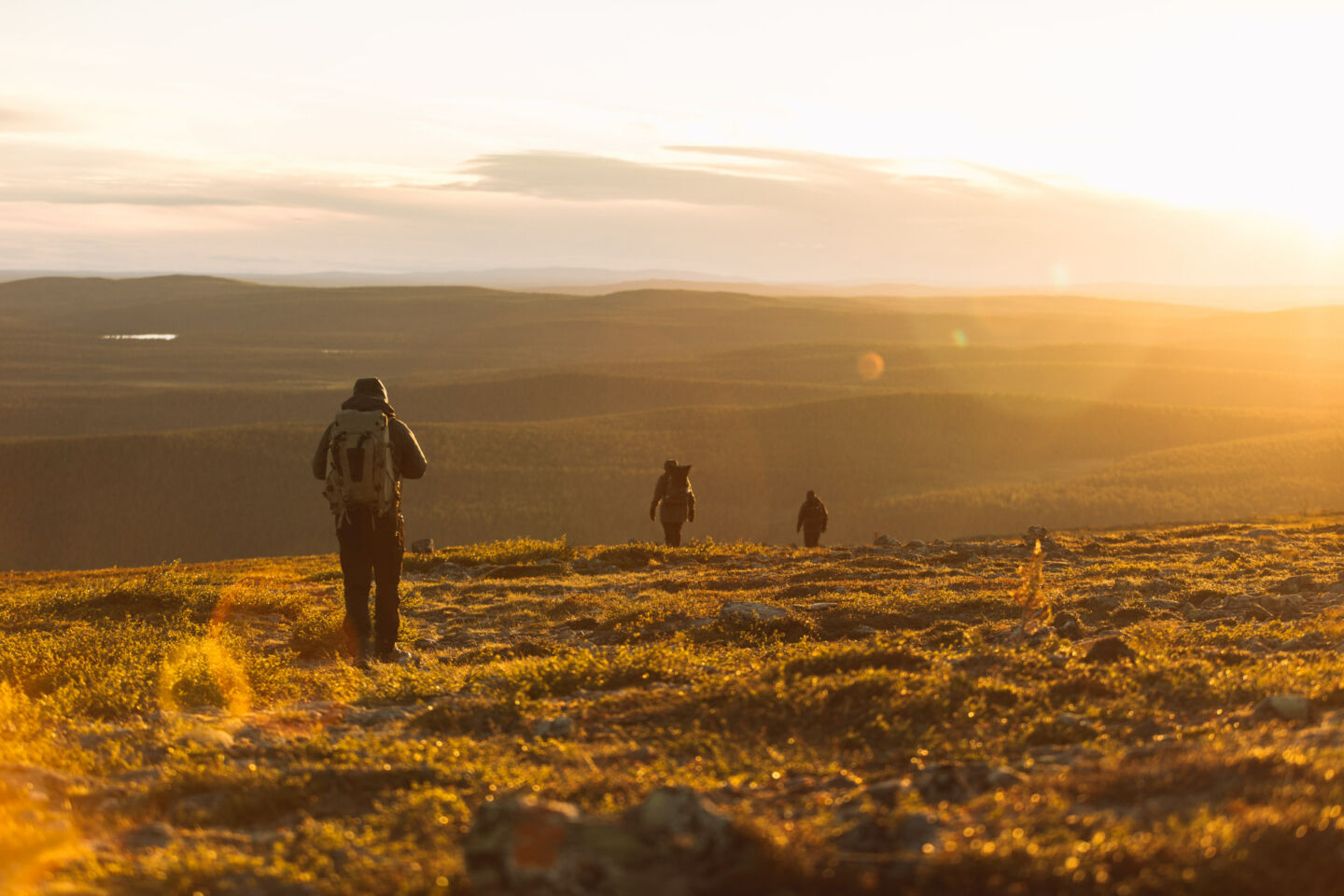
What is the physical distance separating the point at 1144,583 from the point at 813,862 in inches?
404

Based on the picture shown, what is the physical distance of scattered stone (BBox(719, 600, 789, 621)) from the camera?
1023 centimetres

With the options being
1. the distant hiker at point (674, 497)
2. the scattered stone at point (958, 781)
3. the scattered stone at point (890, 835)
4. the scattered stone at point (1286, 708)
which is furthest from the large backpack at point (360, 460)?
the distant hiker at point (674, 497)

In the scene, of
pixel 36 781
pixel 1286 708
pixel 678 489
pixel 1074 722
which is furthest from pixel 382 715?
pixel 678 489

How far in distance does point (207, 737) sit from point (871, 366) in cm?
12917

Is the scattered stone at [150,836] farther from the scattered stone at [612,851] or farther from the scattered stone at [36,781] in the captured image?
the scattered stone at [612,851]

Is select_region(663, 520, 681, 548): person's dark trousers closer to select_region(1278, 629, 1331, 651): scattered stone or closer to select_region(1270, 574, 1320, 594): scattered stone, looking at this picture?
select_region(1270, 574, 1320, 594): scattered stone

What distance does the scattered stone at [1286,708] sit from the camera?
222 inches

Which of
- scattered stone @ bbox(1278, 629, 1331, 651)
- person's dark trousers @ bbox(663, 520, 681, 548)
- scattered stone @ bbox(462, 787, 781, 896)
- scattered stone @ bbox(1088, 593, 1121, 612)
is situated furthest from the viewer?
person's dark trousers @ bbox(663, 520, 681, 548)

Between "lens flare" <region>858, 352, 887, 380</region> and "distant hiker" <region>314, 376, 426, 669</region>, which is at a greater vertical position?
"lens flare" <region>858, 352, 887, 380</region>

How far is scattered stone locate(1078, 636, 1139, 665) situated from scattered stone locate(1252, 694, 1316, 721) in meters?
1.45

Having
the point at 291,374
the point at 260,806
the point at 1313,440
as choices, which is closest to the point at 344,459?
the point at 260,806

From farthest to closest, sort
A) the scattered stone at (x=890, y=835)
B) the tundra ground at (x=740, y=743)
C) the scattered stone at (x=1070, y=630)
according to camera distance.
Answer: the scattered stone at (x=1070, y=630), the scattered stone at (x=890, y=835), the tundra ground at (x=740, y=743)

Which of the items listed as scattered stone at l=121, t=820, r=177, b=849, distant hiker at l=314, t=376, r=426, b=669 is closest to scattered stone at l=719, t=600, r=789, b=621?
distant hiker at l=314, t=376, r=426, b=669

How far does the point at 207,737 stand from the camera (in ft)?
20.9
